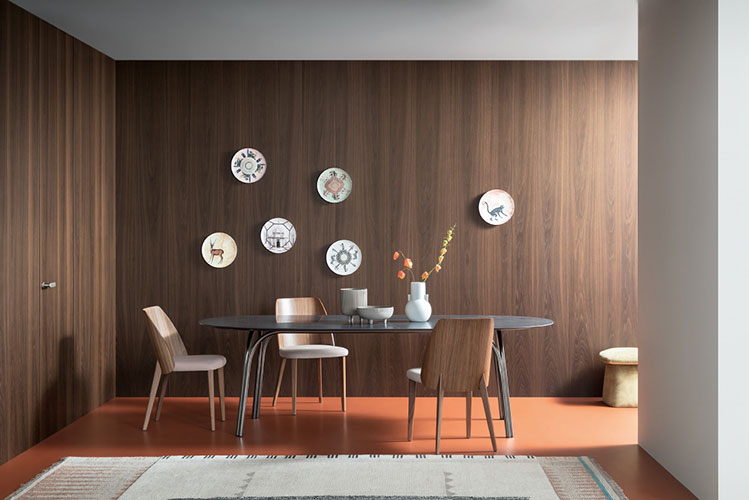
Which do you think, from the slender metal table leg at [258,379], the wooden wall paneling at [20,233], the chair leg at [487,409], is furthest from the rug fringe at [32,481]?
the chair leg at [487,409]

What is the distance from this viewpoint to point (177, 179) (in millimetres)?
5367

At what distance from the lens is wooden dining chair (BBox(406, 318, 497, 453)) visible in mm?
3703

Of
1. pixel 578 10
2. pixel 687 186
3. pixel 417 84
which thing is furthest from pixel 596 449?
pixel 417 84

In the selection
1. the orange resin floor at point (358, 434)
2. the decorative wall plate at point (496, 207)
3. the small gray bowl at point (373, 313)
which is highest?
the decorative wall plate at point (496, 207)

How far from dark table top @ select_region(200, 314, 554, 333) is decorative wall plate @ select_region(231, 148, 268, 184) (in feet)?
4.20

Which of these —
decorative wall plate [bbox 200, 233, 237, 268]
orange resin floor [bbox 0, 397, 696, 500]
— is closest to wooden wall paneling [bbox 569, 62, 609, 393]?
orange resin floor [bbox 0, 397, 696, 500]

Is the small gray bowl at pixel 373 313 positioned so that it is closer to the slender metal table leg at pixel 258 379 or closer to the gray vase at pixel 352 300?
the gray vase at pixel 352 300

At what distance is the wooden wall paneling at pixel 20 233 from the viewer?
12.3ft

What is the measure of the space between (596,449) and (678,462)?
0.59m

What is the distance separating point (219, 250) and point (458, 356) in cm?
240

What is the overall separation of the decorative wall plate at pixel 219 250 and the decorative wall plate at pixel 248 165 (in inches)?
19.1

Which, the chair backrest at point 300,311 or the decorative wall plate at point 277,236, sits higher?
the decorative wall plate at point 277,236

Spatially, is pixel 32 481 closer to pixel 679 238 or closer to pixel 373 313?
pixel 373 313

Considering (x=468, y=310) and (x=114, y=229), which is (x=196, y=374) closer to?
(x=114, y=229)
